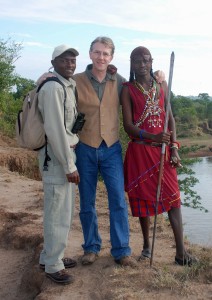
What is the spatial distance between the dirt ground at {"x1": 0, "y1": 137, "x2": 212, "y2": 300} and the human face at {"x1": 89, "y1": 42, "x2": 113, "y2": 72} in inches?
65.1

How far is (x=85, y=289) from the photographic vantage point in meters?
3.45

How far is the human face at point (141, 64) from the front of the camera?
11.6 feet

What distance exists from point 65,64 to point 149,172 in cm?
111

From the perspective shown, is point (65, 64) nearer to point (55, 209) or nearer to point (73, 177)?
point (73, 177)

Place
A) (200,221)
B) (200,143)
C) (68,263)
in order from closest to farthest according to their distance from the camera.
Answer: (68,263)
(200,221)
(200,143)

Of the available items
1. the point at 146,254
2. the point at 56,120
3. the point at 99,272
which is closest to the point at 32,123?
the point at 56,120

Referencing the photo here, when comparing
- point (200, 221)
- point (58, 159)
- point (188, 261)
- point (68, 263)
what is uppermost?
point (58, 159)

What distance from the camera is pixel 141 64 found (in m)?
3.55

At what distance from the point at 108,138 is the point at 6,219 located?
301cm

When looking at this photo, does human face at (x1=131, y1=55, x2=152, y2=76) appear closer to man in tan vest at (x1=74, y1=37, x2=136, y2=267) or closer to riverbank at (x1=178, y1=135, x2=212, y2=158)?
man in tan vest at (x1=74, y1=37, x2=136, y2=267)

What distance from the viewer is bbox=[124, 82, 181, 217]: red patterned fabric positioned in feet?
11.9

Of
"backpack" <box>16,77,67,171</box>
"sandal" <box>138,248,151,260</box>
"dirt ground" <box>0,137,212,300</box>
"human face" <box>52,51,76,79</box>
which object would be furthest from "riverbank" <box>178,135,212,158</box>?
"backpack" <box>16,77,67,171</box>

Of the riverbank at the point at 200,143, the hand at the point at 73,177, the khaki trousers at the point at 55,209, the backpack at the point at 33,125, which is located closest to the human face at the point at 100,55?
the backpack at the point at 33,125

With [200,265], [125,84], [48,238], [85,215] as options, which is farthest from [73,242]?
[125,84]
